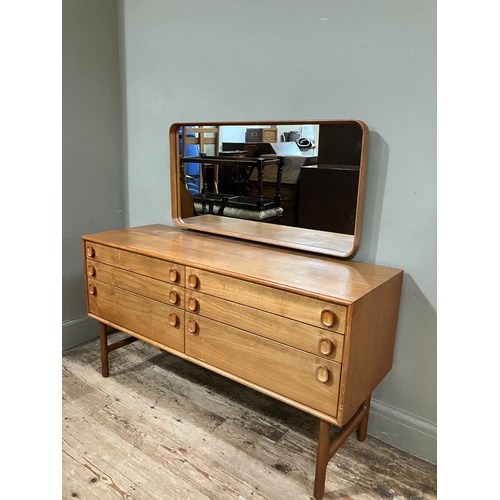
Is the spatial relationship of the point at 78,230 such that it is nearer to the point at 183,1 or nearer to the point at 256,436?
the point at 183,1

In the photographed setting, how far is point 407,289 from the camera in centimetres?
151

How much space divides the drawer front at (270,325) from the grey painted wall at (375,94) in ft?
1.51

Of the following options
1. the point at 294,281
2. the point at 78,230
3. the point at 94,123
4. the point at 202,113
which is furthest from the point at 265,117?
the point at 78,230

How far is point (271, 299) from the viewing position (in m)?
1.33

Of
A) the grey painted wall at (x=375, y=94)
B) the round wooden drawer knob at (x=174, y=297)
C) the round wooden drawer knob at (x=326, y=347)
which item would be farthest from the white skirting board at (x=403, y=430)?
the round wooden drawer knob at (x=174, y=297)

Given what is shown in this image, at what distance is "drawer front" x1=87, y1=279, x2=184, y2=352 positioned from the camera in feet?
5.42

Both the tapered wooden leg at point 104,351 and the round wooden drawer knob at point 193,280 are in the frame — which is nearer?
the round wooden drawer knob at point 193,280

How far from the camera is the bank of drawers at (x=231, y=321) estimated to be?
125 centimetres

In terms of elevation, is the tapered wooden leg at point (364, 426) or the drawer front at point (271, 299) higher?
the drawer front at point (271, 299)

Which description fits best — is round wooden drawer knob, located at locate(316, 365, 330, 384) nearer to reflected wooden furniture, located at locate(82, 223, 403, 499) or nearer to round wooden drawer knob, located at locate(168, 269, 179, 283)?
reflected wooden furniture, located at locate(82, 223, 403, 499)

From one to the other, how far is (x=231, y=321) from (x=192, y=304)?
0.19 m

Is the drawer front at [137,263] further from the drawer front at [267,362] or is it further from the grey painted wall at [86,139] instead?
the grey painted wall at [86,139]

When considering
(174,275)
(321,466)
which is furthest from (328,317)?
(174,275)

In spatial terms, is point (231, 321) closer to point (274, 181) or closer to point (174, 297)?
point (174, 297)
